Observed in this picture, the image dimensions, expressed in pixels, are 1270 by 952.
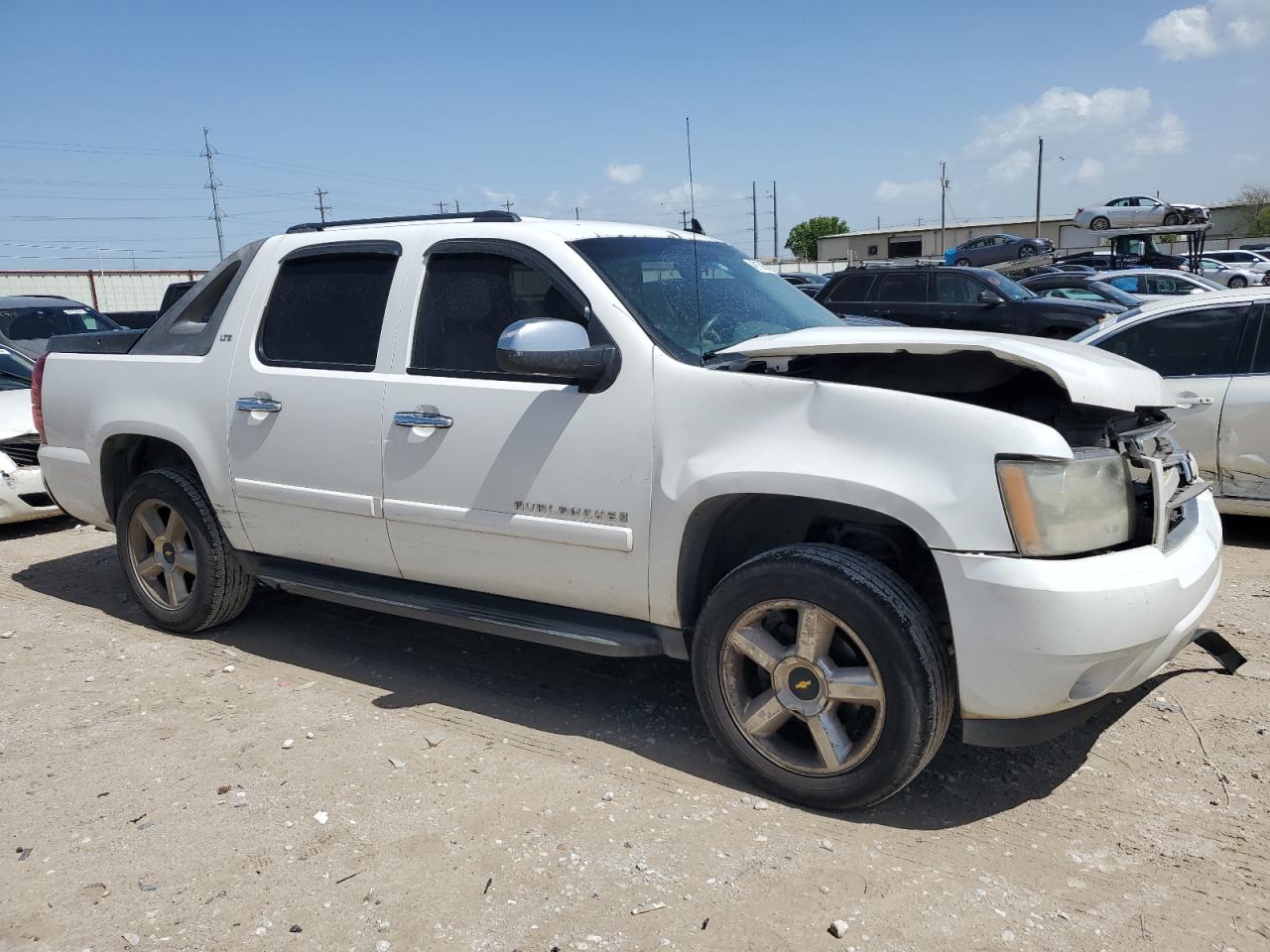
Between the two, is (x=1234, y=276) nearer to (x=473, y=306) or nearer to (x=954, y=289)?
(x=954, y=289)

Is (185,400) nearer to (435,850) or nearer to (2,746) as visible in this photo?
(2,746)

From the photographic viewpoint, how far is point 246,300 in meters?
4.72

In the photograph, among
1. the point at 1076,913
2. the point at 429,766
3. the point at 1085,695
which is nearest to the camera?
the point at 1076,913

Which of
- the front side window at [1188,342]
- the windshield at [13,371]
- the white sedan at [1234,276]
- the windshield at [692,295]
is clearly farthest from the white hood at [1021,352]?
the white sedan at [1234,276]

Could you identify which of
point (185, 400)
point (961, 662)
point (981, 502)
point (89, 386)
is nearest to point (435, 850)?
point (961, 662)

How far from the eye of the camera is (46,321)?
1205 cm

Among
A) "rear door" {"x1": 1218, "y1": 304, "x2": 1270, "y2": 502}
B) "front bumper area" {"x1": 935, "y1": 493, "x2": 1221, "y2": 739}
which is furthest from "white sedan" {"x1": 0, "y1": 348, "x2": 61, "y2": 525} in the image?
"rear door" {"x1": 1218, "y1": 304, "x2": 1270, "y2": 502}

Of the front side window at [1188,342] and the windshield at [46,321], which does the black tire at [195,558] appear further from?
the windshield at [46,321]

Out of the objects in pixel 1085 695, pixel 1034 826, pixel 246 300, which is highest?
pixel 246 300

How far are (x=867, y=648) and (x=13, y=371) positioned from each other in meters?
8.15

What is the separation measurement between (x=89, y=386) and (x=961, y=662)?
442 centimetres

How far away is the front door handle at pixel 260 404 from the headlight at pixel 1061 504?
3.00 m

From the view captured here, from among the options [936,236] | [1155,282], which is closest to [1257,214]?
[936,236]

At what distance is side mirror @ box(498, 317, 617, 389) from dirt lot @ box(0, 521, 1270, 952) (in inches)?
54.6
